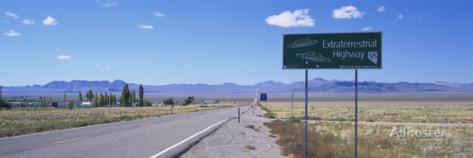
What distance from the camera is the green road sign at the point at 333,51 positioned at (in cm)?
1051

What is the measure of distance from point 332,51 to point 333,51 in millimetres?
22

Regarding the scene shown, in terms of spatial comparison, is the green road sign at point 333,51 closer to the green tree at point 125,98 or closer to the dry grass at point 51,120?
the dry grass at point 51,120

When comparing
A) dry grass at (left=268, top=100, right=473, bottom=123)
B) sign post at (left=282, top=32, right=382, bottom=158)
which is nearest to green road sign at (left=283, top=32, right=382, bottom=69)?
sign post at (left=282, top=32, right=382, bottom=158)

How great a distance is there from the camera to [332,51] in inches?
424

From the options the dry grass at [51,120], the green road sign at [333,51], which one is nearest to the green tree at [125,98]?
the dry grass at [51,120]

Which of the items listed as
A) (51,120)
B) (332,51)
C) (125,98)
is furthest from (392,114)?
(125,98)

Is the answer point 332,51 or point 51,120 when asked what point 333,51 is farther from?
point 51,120

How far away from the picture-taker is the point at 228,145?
1675 centimetres

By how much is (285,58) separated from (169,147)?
6.03 meters

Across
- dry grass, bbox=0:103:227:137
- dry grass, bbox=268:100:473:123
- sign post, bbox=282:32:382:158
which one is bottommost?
dry grass, bbox=268:100:473:123

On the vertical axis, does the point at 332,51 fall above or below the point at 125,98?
above

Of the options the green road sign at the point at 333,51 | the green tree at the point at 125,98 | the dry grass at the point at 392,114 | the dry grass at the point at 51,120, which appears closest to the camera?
the green road sign at the point at 333,51

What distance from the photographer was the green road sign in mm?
10508

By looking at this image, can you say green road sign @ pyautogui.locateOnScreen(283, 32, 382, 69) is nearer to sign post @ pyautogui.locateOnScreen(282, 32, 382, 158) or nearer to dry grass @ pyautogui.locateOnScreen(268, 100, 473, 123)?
sign post @ pyautogui.locateOnScreen(282, 32, 382, 158)
